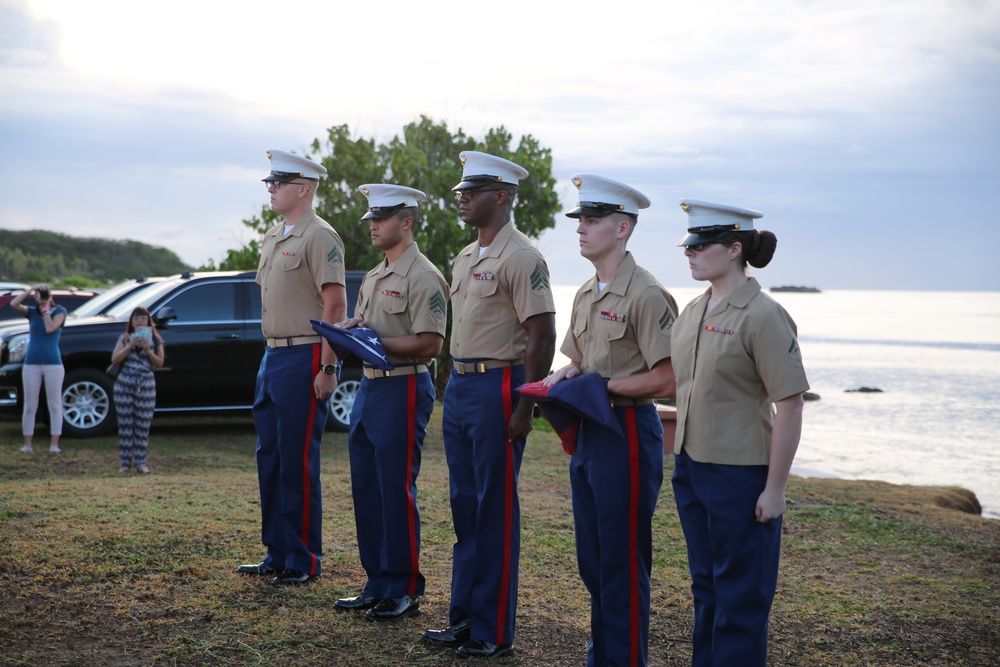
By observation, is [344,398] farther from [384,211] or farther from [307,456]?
[384,211]

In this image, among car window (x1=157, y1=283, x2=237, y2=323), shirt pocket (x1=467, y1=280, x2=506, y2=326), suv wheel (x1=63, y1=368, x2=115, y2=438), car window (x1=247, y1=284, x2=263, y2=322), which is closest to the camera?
shirt pocket (x1=467, y1=280, x2=506, y2=326)

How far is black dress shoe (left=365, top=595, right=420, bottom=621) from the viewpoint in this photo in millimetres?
5086

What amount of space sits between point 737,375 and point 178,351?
9319 millimetres

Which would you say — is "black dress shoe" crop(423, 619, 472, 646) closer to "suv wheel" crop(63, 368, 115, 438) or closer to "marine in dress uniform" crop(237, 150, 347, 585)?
"marine in dress uniform" crop(237, 150, 347, 585)

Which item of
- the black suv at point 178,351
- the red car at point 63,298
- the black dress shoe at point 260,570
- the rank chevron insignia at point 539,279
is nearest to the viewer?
the rank chevron insignia at point 539,279

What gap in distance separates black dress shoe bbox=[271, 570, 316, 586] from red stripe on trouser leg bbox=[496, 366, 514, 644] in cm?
146

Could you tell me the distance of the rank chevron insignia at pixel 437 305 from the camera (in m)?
5.06

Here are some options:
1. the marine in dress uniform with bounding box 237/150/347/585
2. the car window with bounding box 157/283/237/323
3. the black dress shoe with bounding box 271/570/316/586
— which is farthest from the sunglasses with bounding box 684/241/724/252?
the car window with bounding box 157/283/237/323

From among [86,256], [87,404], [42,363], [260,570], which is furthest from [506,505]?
[86,256]

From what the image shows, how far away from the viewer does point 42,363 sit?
10.8 meters

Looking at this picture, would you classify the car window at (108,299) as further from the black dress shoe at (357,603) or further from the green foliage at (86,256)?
the green foliage at (86,256)

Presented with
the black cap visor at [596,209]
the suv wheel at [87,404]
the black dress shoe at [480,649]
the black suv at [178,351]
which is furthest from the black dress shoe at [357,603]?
the suv wheel at [87,404]

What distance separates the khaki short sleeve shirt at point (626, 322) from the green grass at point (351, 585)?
Result: 155 cm

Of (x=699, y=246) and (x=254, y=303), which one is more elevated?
(x=699, y=246)
